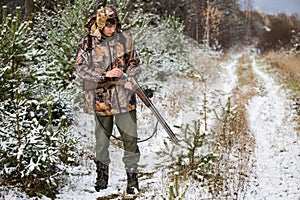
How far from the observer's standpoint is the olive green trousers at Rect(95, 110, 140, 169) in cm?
448

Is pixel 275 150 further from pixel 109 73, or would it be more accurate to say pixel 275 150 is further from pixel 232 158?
pixel 109 73

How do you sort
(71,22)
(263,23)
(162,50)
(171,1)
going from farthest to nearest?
(263,23) → (171,1) → (162,50) → (71,22)

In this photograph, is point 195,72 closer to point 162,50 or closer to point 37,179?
point 162,50

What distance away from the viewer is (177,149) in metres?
5.71

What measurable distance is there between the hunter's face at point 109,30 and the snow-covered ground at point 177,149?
158 centimetres

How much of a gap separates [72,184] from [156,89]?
20.6ft

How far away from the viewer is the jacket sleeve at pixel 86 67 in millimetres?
4301

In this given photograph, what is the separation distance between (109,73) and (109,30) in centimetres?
55

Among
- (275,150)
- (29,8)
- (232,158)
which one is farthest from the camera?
(29,8)

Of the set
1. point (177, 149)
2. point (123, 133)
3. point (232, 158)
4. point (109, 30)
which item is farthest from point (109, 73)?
point (232, 158)

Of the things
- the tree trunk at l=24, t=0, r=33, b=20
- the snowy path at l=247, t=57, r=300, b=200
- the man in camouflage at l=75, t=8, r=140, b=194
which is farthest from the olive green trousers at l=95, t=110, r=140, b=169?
the tree trunk at l=24, t=0, r=33, b=20

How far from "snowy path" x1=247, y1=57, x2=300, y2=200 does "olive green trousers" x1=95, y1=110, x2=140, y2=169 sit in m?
1.59

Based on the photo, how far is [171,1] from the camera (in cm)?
2034

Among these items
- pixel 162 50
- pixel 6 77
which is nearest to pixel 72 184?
pixel 6 77
